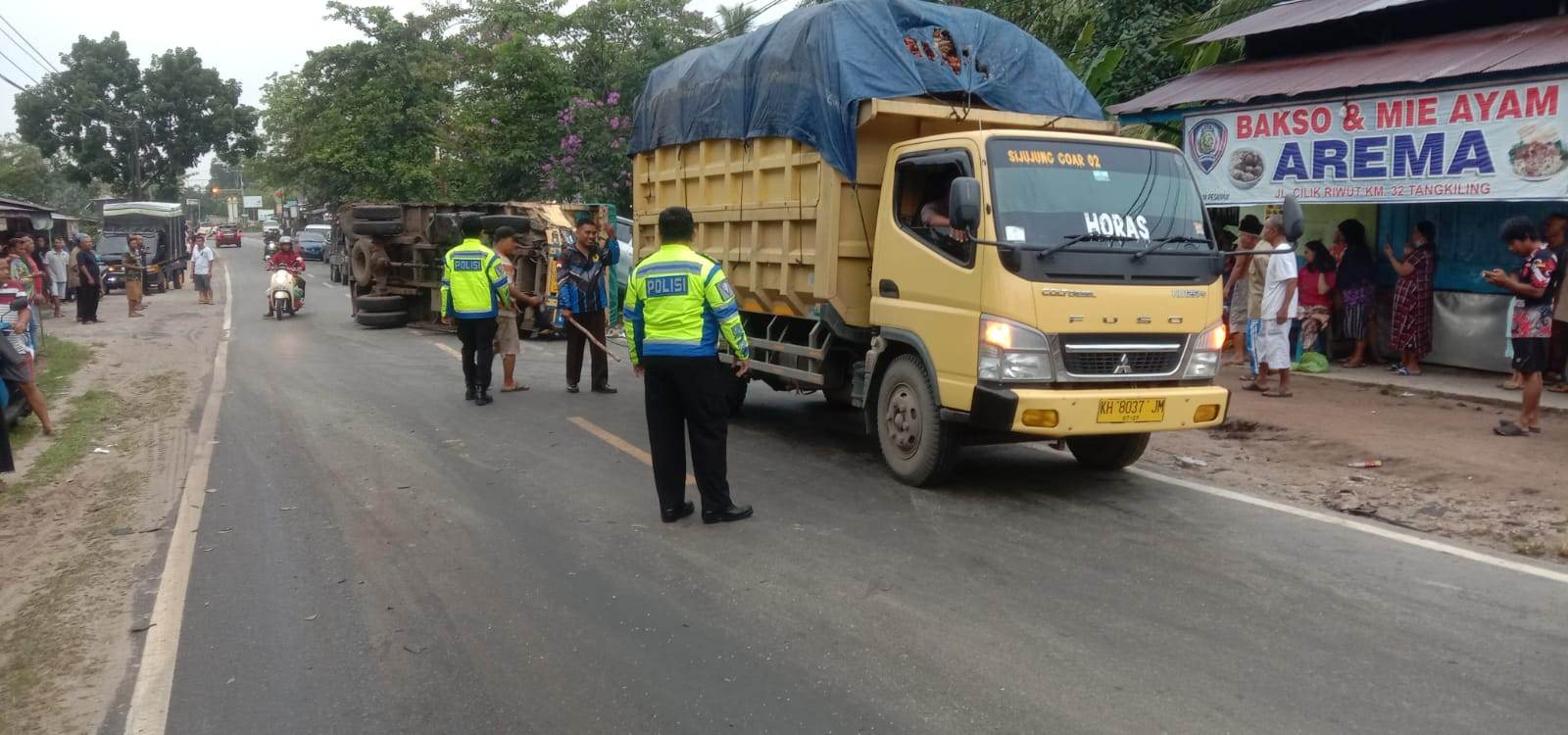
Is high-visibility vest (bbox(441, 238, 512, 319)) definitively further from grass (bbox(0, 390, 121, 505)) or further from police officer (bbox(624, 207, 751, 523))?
police officer (bbox(624, 207, 751, 523))

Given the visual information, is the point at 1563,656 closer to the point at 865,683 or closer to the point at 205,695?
the point at 865,683

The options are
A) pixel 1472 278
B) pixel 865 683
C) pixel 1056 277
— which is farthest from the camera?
pixel 1472 278

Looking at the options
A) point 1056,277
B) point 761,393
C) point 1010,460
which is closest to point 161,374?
point 761,393

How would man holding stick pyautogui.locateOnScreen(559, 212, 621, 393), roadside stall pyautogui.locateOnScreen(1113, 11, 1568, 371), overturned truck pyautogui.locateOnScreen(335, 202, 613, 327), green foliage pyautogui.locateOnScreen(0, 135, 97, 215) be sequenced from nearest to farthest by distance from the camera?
roadside stall pyautogui.locateOnScreen(1113, 11, 1568, 371), man holding stick pyautogui.locateOnScreen(559, 212, 621, 393), overturned truck pyautogui.locateOnScreen(335, 202, 613, 327), green foliage pyautogui.locateOnScreen(0, 135, 97, 215)

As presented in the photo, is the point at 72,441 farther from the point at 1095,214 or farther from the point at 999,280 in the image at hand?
the point at 1095,214

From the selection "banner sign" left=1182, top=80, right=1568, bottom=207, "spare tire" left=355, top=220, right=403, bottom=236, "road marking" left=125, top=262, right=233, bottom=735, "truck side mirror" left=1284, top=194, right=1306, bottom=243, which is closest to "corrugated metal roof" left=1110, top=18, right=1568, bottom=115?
"banner sign" left=1182, top=80, right=1568, bottom=207

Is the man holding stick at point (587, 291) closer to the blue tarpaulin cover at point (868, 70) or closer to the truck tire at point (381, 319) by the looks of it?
the blue tarpaulin cover at point (868, 70)

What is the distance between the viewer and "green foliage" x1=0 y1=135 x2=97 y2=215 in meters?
61.9

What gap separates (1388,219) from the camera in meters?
12.7

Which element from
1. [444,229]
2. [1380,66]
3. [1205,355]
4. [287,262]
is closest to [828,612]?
[1205,355]

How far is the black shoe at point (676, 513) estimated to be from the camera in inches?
253

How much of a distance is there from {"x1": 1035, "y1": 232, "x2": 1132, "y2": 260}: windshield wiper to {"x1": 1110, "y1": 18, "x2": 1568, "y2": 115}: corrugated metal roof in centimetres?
552

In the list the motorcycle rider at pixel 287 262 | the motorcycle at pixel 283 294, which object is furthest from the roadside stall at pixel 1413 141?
the motorcycle rider at pixel 287 262

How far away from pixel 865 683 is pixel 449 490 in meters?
3.98
